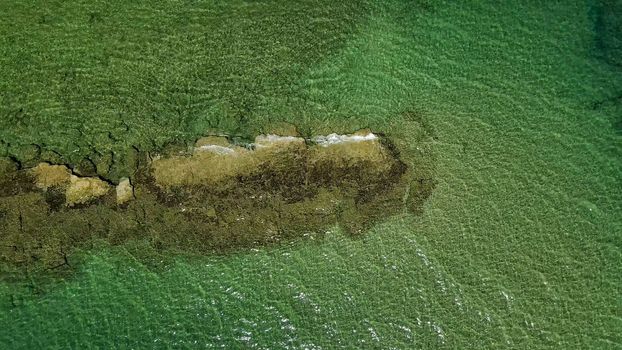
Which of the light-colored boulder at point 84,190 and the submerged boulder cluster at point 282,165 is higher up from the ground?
the submerged boulder cluster at point 282,165

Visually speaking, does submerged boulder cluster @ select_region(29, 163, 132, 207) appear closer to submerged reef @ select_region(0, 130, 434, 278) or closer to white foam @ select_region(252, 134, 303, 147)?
submerged reef @ select_region(0, 130, 434, 278)

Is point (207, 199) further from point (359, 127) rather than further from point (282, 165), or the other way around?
point (359, 127)

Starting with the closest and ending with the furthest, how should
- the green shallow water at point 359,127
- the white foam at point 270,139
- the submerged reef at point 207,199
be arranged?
the green shallow water at point 359,127, the submerged reef at point 207,199, the white foam at point 270,139

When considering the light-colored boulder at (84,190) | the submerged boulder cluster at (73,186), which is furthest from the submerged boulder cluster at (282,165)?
the light-colored boulder at (84,190)

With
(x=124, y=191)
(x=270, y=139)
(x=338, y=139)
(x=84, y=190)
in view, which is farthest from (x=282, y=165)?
(x=84, y=190)

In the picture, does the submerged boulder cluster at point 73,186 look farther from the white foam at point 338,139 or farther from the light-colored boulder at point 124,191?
the white foam at point 338,139

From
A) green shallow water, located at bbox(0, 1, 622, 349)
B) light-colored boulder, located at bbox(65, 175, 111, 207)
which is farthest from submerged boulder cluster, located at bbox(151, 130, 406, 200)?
light-colored boulder, located at bbox(65, 175, 111, 207)
